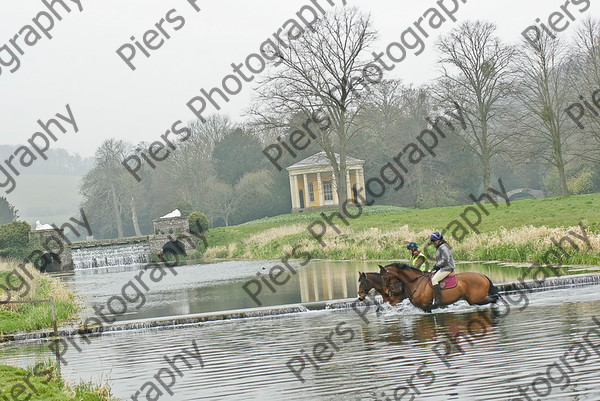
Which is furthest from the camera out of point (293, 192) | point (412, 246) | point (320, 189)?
point (293, 192)

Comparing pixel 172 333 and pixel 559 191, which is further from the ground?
pixel 559 191

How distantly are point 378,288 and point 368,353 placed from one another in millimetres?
5739

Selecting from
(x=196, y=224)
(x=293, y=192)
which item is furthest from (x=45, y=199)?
(x=196, y=224)

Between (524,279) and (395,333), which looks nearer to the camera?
(395,333)

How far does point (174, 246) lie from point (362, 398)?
53516mm

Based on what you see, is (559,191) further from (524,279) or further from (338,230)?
(524,279)

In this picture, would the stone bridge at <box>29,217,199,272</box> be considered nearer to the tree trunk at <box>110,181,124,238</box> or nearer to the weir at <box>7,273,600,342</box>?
the tree trunk at <box>110,181,124,238</box>

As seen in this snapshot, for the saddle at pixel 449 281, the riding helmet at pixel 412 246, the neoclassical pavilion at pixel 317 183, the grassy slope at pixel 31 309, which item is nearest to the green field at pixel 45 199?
the neoclassical pavilion at pixel 317 183

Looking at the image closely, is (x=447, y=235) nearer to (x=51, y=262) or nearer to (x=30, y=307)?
(x=30, y=307)

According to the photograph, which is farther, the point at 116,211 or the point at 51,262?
the point at 116,211

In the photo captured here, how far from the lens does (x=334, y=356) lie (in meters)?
14.4

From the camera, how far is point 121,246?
65312 mm

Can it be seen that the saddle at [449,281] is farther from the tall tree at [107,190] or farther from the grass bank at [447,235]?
the tall tree at [107,190]

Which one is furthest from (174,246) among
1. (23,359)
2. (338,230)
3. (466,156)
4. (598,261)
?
(23,359)
